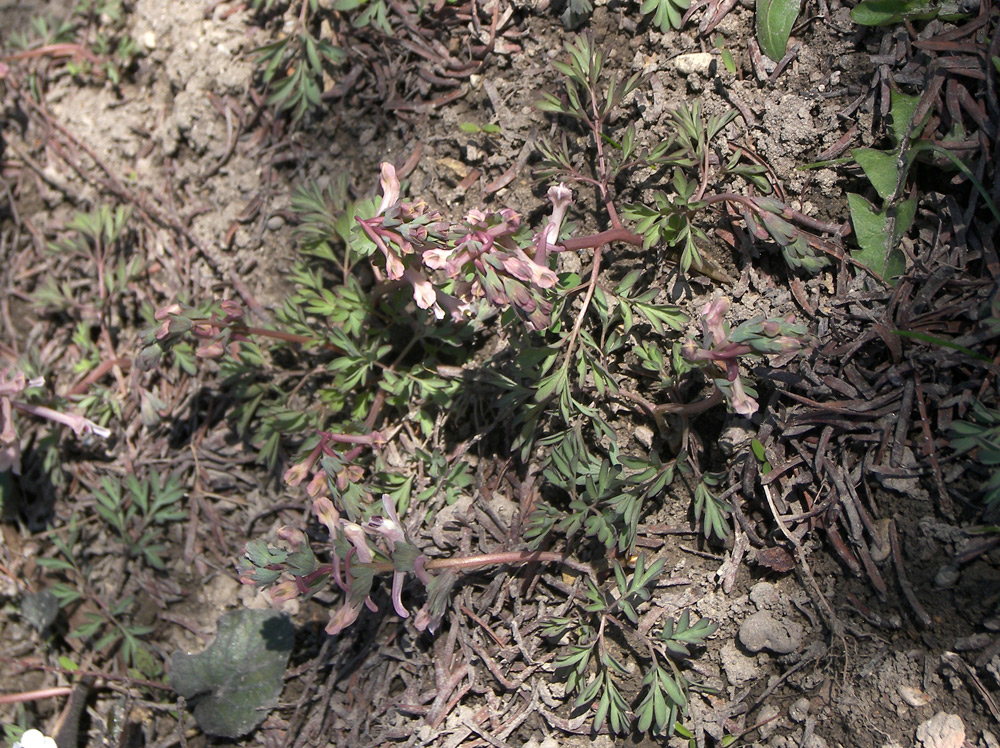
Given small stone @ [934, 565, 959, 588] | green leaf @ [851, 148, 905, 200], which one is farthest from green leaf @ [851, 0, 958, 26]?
small stone @ [934, 565, 959, 588]

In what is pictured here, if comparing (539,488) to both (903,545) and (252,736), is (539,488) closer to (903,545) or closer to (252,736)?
(903,545)

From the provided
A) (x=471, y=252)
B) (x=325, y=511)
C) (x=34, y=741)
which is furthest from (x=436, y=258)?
(x=34, y=741)

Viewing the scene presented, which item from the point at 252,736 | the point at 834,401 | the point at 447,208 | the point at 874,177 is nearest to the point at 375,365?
the point at 447,208

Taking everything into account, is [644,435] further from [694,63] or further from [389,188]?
[694,63]

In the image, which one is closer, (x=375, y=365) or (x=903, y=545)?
(x=903, y=545)

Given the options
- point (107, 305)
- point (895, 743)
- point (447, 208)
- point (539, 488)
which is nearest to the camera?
point (895, 743)

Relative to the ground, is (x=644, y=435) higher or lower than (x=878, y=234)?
lower

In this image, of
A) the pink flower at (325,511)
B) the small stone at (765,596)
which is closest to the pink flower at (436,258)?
the pink flower at (325,511)
